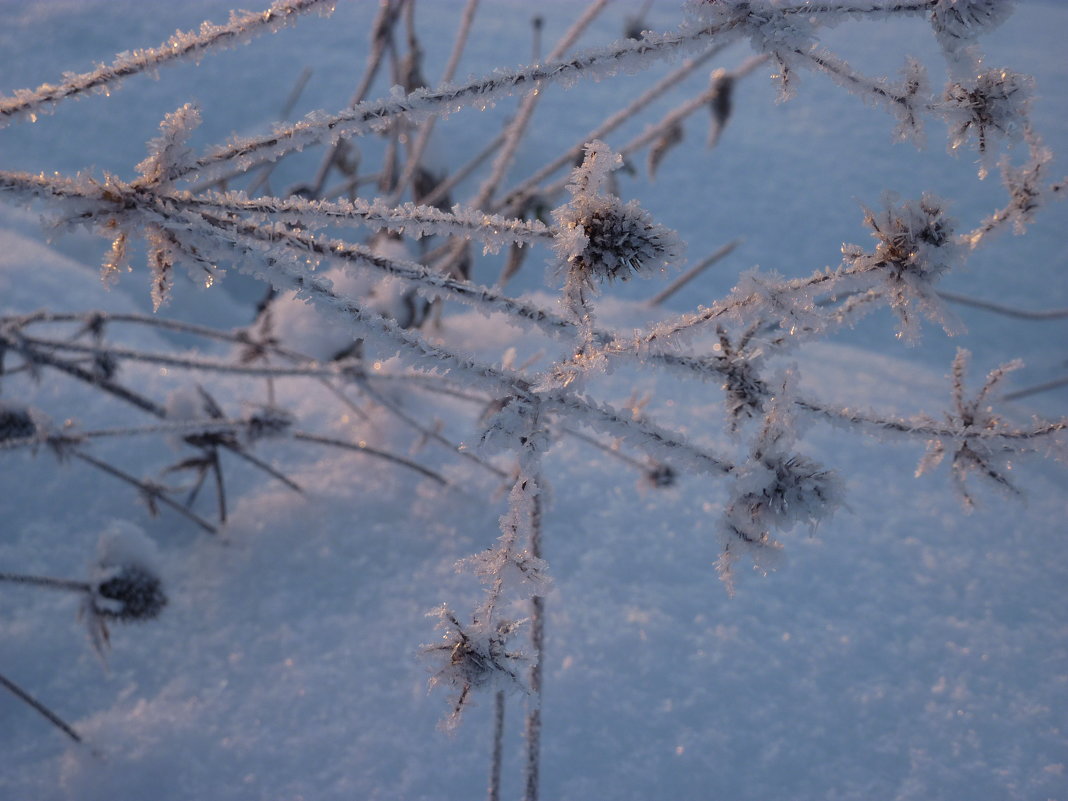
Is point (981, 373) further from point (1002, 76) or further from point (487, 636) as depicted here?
point (487, 636)

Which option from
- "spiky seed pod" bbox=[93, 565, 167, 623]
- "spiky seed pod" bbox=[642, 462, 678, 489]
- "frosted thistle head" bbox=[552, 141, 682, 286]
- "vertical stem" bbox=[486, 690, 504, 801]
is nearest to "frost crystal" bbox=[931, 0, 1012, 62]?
"frosted thistle head" bbox=[552, 141, 682, 286]

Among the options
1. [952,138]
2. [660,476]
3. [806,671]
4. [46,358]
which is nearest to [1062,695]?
[806,671]

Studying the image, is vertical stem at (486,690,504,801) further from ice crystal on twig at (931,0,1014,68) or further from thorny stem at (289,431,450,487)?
ice crystal on twig at (931,0,1014,68)

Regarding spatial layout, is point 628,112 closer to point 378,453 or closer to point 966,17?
point 378,453

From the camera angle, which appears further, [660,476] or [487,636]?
[660,476]

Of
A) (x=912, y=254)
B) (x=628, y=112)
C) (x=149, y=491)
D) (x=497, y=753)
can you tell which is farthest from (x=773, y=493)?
(x=628, y=112)

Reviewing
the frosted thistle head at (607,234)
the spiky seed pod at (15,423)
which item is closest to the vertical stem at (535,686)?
the frosted thistle head at (607,234)

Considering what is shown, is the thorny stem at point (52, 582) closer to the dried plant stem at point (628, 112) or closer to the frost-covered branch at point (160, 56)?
the frost-covered branch at point (160, 56)
